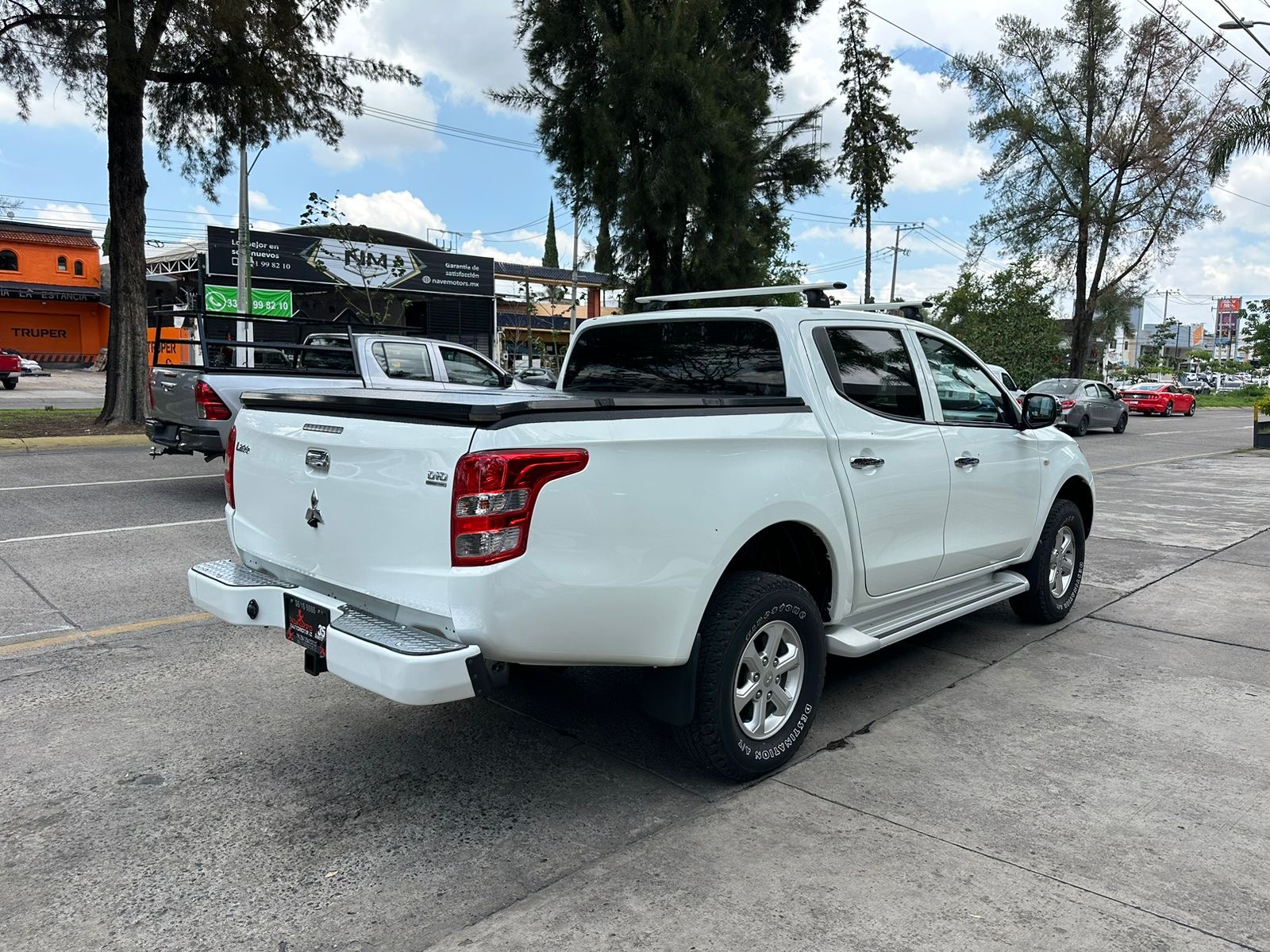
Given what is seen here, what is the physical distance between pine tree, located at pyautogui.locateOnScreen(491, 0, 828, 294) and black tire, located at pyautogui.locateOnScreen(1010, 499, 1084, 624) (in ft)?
49.1

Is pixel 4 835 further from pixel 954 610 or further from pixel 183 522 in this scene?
pixel 183 522

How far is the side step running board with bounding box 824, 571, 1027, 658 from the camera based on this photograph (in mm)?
4160

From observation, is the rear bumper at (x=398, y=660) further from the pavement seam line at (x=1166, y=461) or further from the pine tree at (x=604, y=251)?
the pine tree at (x=604, y=251)

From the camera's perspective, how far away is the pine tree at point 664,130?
19.5 m

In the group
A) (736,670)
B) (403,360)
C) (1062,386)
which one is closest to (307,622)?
(736,670)

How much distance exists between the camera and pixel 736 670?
3.52 m

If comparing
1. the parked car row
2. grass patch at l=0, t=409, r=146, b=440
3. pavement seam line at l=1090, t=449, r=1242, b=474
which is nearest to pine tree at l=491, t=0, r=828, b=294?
pavement seam line at l=1090, t=449, r=1242, b=474

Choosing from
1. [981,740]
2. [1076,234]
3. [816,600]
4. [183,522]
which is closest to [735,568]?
[816,600]

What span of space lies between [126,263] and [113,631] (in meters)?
14.6

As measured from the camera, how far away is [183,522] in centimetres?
866

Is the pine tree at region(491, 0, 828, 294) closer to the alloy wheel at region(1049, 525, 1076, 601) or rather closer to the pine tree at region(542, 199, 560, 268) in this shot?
the alloy wheel at region(1049, 525, 1076, 601)

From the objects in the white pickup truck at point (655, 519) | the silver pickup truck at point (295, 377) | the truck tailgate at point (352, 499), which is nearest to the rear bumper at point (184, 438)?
the silver pickup truck at point (295, 377)

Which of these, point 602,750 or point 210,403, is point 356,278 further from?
point 602,750

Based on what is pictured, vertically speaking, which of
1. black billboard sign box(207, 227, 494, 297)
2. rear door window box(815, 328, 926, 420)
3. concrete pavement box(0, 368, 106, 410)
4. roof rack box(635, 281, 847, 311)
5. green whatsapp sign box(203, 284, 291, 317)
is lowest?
concrete pavement box(0, 368, 106, 410)
